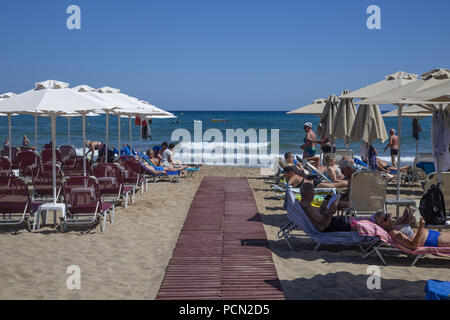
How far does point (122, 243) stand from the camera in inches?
246

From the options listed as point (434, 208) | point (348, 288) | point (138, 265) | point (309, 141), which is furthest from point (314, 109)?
point (348, 288)

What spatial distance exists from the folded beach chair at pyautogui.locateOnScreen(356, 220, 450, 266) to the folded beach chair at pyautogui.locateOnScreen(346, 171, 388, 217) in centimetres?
120

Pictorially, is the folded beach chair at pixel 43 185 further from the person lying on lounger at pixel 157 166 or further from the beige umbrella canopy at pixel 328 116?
the beige umbrella canopy at pixel 328 116

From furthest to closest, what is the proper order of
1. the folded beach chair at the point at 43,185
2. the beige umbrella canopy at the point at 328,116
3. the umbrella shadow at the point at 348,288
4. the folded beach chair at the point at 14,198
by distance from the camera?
1. the beige umbrella canopy at the point at 328,116
2. the folded beach chair at the point at 43,185
3. the folded beach chair at the point at 14,198
4. the umbrella shadow at the point at 348,288

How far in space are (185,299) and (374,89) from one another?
5739 millimetres

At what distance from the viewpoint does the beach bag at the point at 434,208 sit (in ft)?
19.6

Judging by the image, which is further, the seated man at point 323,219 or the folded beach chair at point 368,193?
the folded beach chair at point 368,193

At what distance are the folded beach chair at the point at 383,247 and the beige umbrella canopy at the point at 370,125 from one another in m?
3.14

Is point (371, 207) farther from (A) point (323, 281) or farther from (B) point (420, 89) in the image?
(A) point (323, 281)

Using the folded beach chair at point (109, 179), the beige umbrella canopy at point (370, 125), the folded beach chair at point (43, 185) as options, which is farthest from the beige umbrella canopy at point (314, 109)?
the folded beach chair at point (43, 185)

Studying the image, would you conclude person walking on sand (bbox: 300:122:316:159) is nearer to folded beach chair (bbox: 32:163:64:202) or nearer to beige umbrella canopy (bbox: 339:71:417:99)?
beige umbrella canopy (bbox: 339:71:417:99)

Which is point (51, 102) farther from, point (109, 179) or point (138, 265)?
point (138, 265)

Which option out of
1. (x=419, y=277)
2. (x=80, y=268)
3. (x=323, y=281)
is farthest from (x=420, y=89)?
(x=80, y=268)

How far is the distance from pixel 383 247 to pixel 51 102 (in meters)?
4.82
